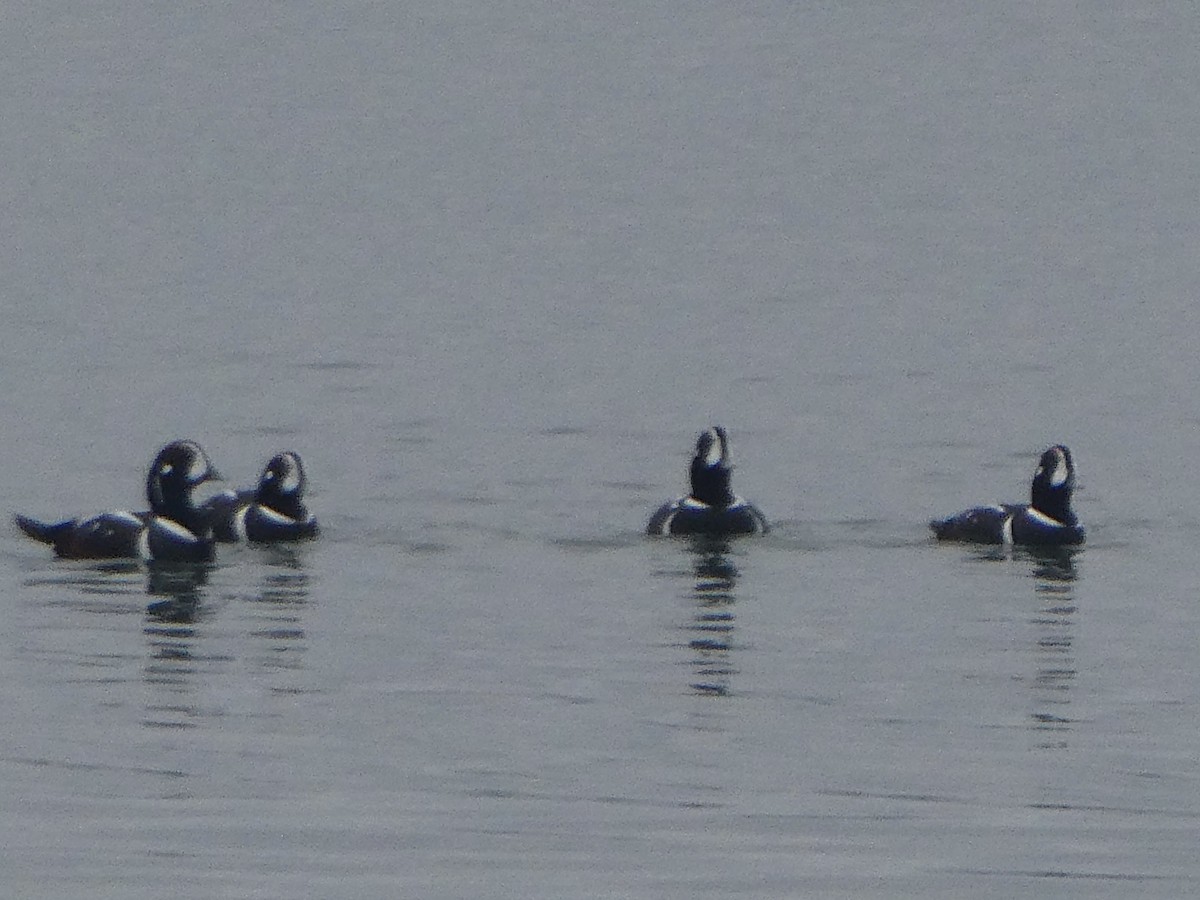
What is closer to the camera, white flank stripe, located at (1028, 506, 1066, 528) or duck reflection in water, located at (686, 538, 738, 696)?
duck reflection in water, located at (686, 538, 738, 696)

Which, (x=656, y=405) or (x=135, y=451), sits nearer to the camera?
(x=135, y=451)

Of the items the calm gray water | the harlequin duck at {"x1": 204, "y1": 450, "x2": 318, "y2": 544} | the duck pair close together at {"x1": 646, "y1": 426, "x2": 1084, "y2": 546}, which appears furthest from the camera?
the duck pair close together at {"x1": 646, "y1": 426, "x2": 1084, "y2": 546}

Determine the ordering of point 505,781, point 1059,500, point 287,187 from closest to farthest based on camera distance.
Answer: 1. point 505,781
2. point 1059,500
3. point 287,187

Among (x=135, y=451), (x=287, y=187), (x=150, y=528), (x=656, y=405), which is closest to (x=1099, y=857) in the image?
(x=150, y=528)

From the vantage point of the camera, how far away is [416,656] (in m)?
19.3

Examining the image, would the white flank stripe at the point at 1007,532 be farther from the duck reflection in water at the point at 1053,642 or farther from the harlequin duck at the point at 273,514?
the harlequin duck at the point at 273,514

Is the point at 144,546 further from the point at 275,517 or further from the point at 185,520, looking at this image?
the point at 275,517

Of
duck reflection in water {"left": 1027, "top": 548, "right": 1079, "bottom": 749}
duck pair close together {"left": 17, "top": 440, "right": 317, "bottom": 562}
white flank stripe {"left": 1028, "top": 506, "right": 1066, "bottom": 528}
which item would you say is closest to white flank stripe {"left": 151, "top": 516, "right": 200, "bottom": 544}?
duck pair close together {"left": 17, "top": 440, "right": 317, "bottom": 562}

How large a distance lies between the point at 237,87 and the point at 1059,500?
211 ft

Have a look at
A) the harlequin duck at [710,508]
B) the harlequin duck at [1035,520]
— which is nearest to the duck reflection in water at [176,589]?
the harlequin duck at [710,508]

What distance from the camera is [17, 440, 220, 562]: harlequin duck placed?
78.3 ft

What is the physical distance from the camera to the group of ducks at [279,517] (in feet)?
78.5

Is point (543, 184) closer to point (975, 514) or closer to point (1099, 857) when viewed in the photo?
point (975, 514)

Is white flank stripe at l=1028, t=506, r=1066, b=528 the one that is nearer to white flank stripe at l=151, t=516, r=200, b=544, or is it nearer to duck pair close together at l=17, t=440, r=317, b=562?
duck pair close together at l=17, t=440, r=317, b=562
